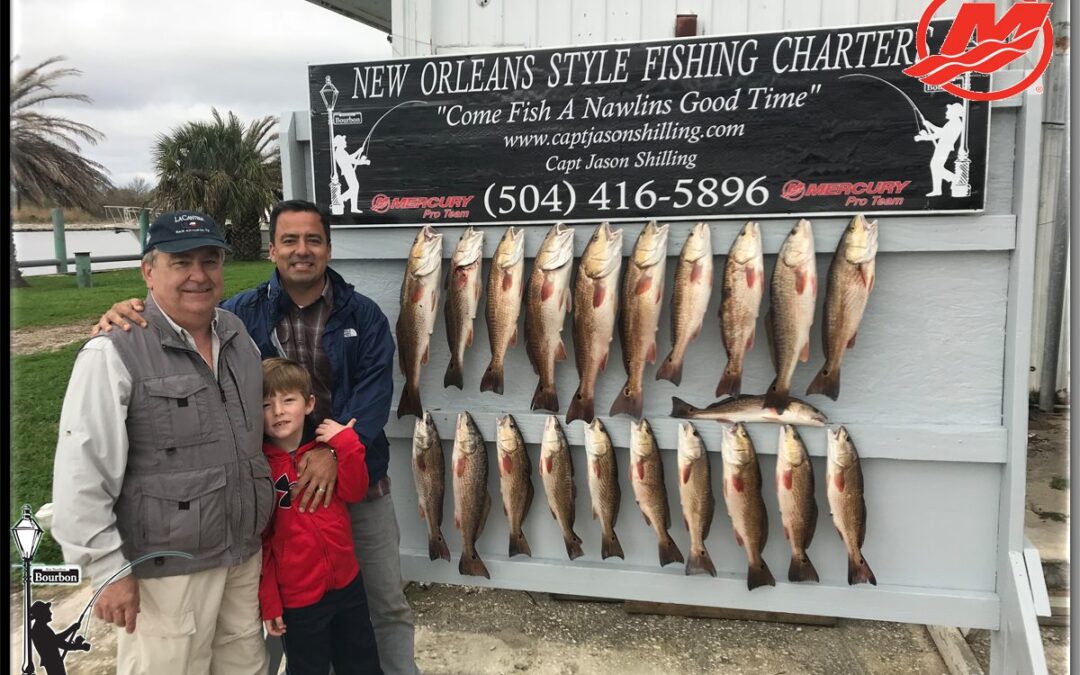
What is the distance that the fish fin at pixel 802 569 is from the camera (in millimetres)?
2461

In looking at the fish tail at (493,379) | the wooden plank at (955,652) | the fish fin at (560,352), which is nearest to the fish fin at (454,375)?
the fish tail at (493,379)

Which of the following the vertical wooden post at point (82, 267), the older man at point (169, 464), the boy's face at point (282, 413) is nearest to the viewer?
the older man at point (169, 464)

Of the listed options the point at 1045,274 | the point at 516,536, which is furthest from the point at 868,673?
the point at 1045,274

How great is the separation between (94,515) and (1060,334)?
20.1 feet

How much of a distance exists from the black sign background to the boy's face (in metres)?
0.93

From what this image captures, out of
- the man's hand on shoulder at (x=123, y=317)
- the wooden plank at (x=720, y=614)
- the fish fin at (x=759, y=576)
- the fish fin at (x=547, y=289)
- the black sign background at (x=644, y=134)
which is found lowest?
the wooden plank at (x=720, y=614)

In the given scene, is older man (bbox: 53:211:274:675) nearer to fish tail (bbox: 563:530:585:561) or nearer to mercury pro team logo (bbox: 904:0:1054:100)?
fish tail (bbox: 563:530:585:561)

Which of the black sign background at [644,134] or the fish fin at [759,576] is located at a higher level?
the black sign background at [644,134]

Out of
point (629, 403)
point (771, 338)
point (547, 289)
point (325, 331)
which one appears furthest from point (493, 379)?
point (771, 338)

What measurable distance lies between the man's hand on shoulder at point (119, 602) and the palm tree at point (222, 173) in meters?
7.54

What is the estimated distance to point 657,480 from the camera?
8.19ft

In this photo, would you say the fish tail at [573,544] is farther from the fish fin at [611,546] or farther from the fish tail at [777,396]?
the fish tail at [777,396]

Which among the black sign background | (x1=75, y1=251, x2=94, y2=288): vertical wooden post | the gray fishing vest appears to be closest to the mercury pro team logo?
the black sign background

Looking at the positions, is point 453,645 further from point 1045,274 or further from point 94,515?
point 1045,274
